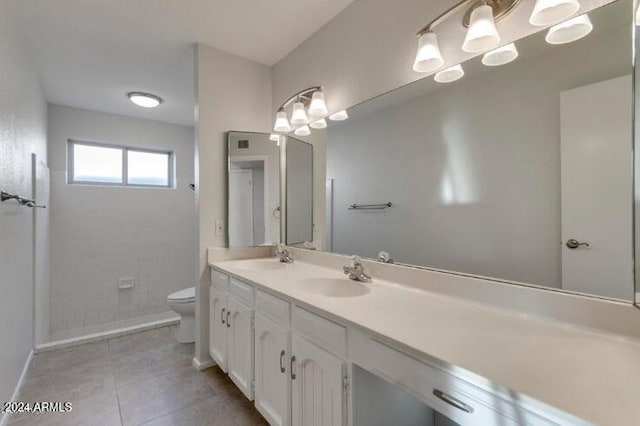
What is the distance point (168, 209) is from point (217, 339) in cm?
229

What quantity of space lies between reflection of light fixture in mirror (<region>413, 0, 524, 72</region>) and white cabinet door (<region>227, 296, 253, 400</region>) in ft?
5.16

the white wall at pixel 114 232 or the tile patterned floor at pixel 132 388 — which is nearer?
the tile patterned floor at pixel 132 388

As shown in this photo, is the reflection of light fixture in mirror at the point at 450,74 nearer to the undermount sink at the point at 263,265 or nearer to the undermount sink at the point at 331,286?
the undermount sink at the point at 331,286

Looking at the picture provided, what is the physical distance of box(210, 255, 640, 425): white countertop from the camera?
593 millimetres

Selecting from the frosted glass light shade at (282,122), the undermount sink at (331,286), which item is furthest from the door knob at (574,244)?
the frosted glass light shade at (282,122)

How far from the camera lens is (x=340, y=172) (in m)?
1.91

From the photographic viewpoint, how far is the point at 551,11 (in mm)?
1002

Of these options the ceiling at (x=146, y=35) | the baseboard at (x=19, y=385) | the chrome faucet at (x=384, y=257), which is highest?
the ceiling at (x=146, y=35)

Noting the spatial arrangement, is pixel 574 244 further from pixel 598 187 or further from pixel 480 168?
pixel 480 168

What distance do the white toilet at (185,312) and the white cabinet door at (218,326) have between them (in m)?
0.64

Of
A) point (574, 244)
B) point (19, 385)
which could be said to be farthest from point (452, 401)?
point (19, 385)

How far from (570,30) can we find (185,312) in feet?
A: 10.4

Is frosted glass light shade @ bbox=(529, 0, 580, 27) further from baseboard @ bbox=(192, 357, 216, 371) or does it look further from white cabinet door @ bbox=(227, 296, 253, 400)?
baseboard @ bbox=(192, 357, 216, 371)

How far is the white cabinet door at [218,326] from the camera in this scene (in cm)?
199
